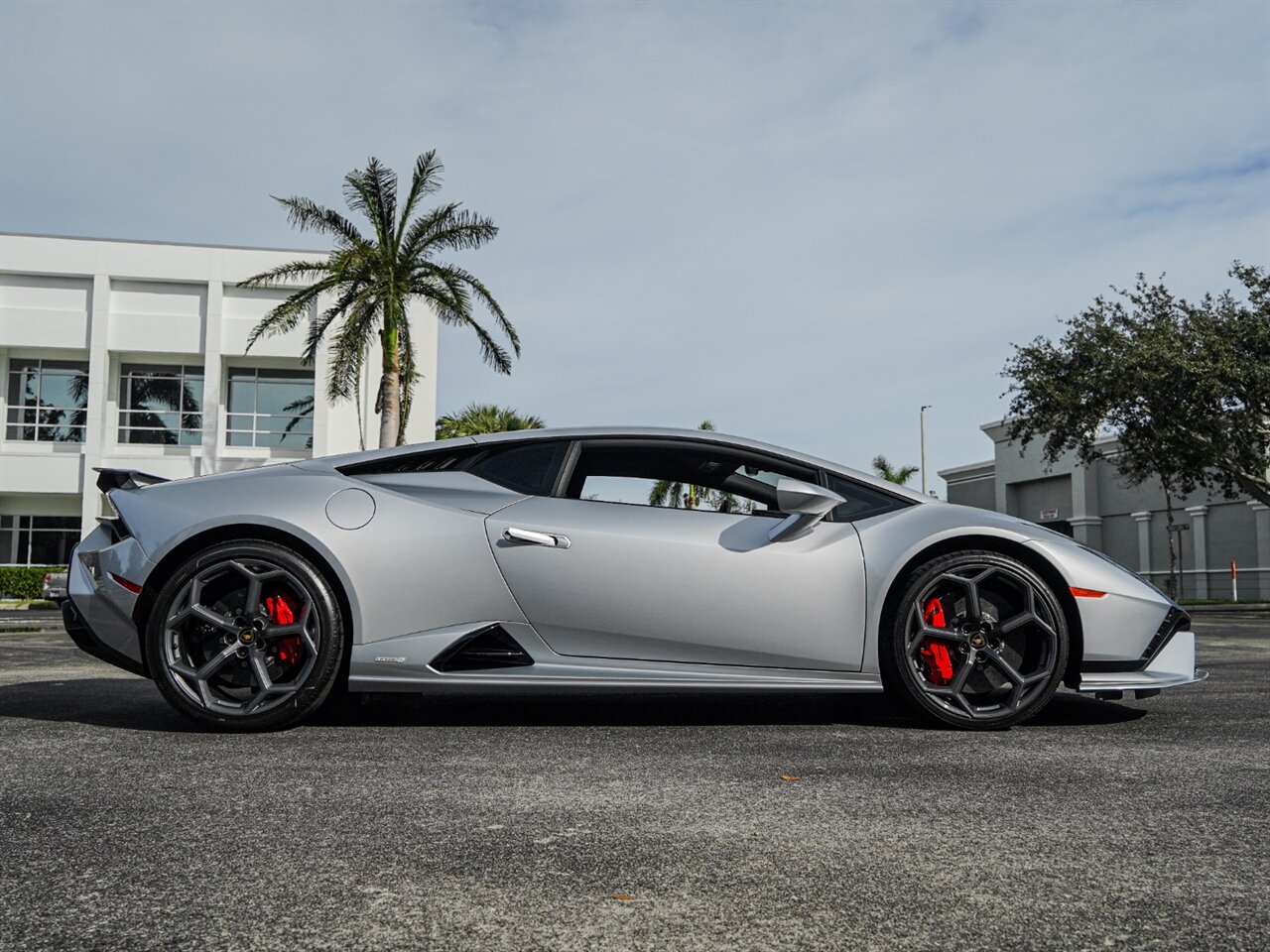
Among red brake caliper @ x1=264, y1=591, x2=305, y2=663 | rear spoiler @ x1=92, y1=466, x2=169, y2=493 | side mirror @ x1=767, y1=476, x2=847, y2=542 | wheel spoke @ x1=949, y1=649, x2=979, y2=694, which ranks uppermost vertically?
rear spoiler @ x1=92, y1=466, x2=169, y2=493

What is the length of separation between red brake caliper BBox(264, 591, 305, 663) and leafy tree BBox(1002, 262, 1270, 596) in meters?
22.4

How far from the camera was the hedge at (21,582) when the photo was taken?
102ft

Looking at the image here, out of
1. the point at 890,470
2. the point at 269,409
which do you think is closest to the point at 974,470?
the point at 890,470

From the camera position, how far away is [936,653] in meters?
4.13

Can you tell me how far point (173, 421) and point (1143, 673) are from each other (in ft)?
112

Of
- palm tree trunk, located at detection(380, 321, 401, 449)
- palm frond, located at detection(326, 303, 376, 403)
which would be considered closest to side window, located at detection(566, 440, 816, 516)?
palm frond, located at detection(326, 303, 376, 403)

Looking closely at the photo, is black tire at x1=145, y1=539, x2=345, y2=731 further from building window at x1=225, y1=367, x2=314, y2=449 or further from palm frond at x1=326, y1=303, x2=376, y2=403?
building window at x1=225, y1=367, x2=314, y2=449

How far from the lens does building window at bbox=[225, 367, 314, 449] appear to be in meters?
34.4

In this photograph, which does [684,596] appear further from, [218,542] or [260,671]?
[218,542]

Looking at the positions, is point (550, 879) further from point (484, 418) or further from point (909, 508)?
point (484, 418)

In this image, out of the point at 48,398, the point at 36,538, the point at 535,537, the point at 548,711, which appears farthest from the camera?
the point at 48,398

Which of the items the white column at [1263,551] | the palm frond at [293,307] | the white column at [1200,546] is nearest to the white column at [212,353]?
the palm frond at [293,307]

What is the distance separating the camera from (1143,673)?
4145 mm

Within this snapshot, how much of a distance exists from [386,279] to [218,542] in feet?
69.2
